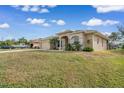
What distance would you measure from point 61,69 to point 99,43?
3056mm

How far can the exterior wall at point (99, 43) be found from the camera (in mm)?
9492

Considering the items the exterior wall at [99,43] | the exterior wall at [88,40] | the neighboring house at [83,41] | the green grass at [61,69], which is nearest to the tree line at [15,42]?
the green grass at [61,69]

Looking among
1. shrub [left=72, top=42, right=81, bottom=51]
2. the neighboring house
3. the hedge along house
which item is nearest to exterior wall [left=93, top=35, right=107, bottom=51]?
the neighboring house

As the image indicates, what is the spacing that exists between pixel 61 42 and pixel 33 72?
3.07 m

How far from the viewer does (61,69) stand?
7219mm

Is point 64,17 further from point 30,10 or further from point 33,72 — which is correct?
point 33,72

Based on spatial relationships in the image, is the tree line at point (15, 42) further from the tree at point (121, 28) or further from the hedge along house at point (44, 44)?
the tree at point (121, 28)

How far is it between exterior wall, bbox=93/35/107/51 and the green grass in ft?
1.98

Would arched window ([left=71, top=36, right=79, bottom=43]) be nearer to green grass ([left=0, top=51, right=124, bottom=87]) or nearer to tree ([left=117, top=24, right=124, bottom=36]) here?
green grass ([left=0, top=51, right=124, bottom=87])

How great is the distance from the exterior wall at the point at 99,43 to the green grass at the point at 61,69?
604 millimetres

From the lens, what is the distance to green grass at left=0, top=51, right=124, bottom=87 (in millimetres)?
6449

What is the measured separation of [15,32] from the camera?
7996mm

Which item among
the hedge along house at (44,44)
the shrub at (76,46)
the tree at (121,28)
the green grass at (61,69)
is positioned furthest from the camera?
the shrub at (76,46)
